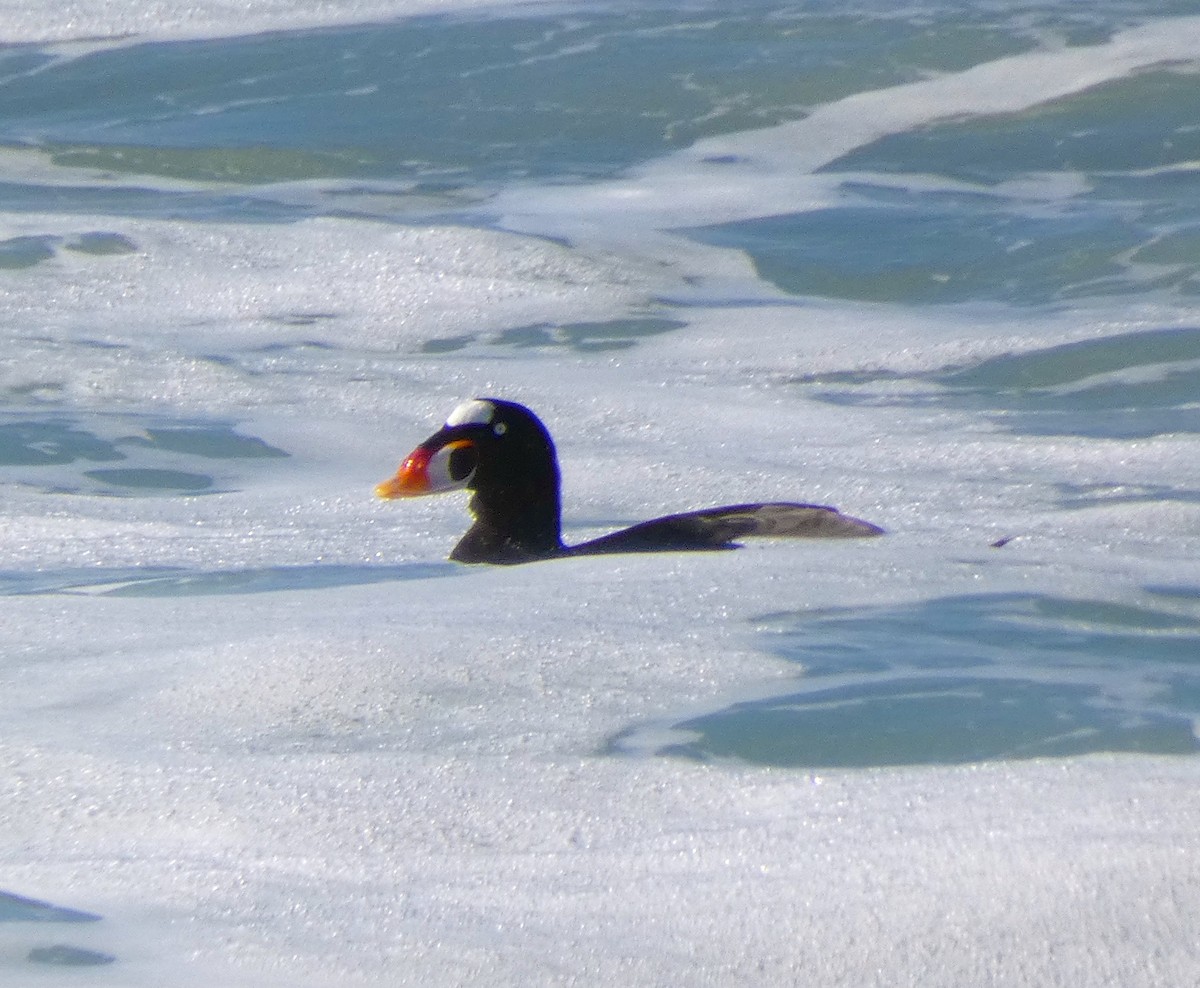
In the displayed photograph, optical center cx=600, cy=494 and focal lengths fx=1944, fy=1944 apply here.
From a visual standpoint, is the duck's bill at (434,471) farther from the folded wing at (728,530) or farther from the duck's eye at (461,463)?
the folded wing at (728,530)

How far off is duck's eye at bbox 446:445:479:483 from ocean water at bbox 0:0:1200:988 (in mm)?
248

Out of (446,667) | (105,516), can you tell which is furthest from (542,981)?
(105,516)

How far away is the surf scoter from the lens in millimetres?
4551

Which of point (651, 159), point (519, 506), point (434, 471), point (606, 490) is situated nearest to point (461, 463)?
point (434, 471)

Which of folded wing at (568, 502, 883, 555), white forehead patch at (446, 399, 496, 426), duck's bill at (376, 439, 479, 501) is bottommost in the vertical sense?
folded wing at (568, 502, 883, 555)

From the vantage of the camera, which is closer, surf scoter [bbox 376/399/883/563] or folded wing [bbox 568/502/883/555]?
folded wing [bbox 568/502/883/555]

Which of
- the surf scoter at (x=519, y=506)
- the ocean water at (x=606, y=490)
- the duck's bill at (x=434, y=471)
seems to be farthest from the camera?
the duck's bill at (x=434, y=471)

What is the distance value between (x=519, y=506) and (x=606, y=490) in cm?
110

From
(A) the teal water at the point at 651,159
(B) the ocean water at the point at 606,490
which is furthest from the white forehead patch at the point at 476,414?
(A) the teal water at the point at 651,159

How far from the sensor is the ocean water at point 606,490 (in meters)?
2.12

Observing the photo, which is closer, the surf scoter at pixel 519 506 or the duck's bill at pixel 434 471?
the surf scoter at pixel 519 506

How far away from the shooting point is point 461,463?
496cm

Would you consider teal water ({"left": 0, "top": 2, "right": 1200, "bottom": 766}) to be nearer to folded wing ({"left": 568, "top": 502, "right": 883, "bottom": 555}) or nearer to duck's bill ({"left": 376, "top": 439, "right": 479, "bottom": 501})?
duck's bill ({"left": 376, "top": 439, "right": 479, "bottom": 501})

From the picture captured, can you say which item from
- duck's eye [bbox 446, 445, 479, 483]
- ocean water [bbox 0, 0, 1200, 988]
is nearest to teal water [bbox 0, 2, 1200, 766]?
ocean water [bbox 0, 0, 1200, 988]
